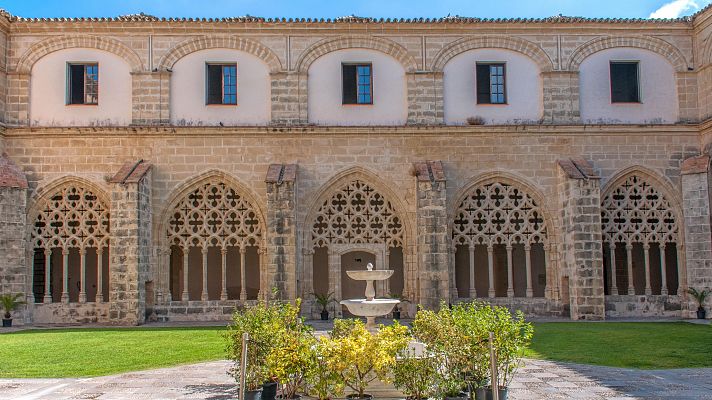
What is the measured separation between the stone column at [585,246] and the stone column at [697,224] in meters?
2.66

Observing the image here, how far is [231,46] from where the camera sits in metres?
20.9

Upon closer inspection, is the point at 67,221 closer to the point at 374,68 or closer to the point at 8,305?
the point at 8,305

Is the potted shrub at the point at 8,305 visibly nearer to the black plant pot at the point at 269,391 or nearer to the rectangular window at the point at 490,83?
the black plant pot at the point at 269,391

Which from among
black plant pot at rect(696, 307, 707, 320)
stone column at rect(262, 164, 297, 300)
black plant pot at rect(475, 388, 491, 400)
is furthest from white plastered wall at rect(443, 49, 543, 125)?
black plant pot at rect(475, 388, 491, 400)

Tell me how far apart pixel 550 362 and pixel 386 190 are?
9012mm

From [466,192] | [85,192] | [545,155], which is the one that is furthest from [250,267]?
[545,155]

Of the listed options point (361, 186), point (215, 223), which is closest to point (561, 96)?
point (361, 186)

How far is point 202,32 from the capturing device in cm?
2081

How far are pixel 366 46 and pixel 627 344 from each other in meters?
10.9

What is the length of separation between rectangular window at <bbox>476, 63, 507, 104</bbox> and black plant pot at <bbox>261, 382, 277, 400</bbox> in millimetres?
13947

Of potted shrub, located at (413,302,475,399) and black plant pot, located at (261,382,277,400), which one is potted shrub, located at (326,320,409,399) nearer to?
potted shrub, located at (413,302,475,399)

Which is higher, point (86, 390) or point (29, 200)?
point (29, 200)

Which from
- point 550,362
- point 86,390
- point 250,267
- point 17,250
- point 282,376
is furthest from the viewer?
point 250,267

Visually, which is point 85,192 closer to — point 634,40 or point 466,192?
point 466,192
